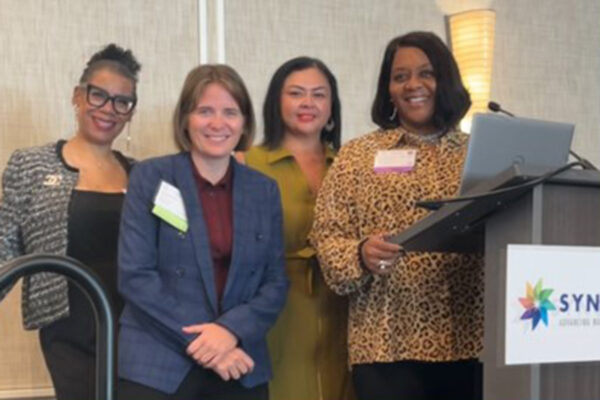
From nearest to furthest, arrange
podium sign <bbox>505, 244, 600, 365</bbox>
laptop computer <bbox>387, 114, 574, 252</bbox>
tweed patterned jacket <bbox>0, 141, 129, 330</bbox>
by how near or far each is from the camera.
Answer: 1. podium sign <bbox>505, 244, 600, 365</bbox>
2. laptop computer <bbox>387, 114, 574, 252</bbox>
3. tweed patterned jacket <bbox>0, 141, 129, 330</bbox>

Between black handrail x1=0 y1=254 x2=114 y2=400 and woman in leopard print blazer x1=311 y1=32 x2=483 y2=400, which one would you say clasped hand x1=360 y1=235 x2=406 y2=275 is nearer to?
woman in leopard print blazer x1=311 y1=32 x2=483 y2=400

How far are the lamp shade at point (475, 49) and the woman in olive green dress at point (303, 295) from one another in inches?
44.2

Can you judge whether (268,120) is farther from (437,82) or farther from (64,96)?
(64,96)

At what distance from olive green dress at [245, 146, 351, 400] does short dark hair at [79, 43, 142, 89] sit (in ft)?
1.75

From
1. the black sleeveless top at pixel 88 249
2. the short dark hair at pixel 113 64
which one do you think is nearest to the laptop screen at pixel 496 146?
the black sleeveless top at pixel 88 249

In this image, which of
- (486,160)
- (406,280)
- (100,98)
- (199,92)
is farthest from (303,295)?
(486,160)

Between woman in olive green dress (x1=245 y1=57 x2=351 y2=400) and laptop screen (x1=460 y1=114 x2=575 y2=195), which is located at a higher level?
laptop screen (x1=460 y1=114 x2=575 y2=195)

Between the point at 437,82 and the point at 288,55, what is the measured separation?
51.5 inches

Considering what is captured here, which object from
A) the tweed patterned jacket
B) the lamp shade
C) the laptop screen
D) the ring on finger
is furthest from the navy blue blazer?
the lamp shade

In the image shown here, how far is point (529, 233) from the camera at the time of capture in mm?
1279

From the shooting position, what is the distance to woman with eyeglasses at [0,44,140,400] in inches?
87.8

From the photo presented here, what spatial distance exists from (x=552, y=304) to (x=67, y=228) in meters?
1.46

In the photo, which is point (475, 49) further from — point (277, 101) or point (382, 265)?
point (382, 265)

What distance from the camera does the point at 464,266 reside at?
76.6 inches
